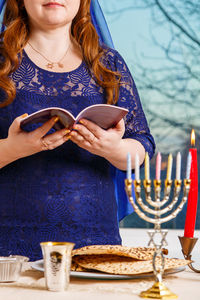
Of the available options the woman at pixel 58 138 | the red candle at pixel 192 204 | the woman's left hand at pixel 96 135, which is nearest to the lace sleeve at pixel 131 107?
the woman at pixel 58 138

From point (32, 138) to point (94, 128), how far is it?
18 cm

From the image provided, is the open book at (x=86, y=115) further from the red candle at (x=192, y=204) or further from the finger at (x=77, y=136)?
the red candle at (x=192, y=204)

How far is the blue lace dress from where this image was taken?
1.54m

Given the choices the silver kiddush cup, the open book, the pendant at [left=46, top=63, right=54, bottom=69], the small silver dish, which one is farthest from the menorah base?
the pendant at [left=46, top=63, right=54, bottom=69]

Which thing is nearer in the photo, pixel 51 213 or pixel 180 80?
pixel 51 213

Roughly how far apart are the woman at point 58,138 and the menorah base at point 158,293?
545 mm

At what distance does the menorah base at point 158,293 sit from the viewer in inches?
34.8

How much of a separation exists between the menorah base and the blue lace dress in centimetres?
64

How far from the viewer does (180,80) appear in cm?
439

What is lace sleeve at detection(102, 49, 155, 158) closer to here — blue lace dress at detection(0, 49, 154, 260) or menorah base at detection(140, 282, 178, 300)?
blue lace dress at detection(0, 49, 154, 260)

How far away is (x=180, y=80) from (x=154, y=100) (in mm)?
297

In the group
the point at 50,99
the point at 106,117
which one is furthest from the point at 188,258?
the point at 50,99

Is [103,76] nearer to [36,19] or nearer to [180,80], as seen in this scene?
[36,19]

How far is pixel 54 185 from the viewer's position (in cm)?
158
